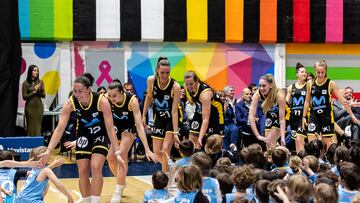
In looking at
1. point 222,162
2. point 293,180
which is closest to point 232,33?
point 222,162

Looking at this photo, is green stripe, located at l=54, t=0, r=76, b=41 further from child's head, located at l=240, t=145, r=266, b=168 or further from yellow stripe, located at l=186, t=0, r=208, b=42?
child's head, located at l=240, t=145, r=266, b=168

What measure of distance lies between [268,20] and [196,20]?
6.53 feet

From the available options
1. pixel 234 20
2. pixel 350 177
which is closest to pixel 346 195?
pixel 350 177

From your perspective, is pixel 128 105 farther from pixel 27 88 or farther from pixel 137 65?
pixel 137 65

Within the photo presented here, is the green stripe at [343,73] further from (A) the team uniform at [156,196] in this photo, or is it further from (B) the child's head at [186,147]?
(A) the team uniform at [156,196]

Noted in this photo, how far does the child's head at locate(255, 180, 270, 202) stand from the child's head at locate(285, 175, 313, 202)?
0.88 feet

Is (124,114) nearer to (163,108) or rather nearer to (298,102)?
(163,108)

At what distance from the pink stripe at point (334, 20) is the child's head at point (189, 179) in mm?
12773

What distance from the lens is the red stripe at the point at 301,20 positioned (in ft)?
57.1

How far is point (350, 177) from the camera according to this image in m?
6.05

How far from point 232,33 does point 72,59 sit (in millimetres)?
4242

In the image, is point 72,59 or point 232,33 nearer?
point 72,59

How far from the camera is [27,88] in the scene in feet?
48.0

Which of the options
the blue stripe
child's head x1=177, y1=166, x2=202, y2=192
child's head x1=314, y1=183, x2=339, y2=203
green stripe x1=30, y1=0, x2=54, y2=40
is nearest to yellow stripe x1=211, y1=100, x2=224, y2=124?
child's head x1=177, y1=166, x2=202, y2=192
